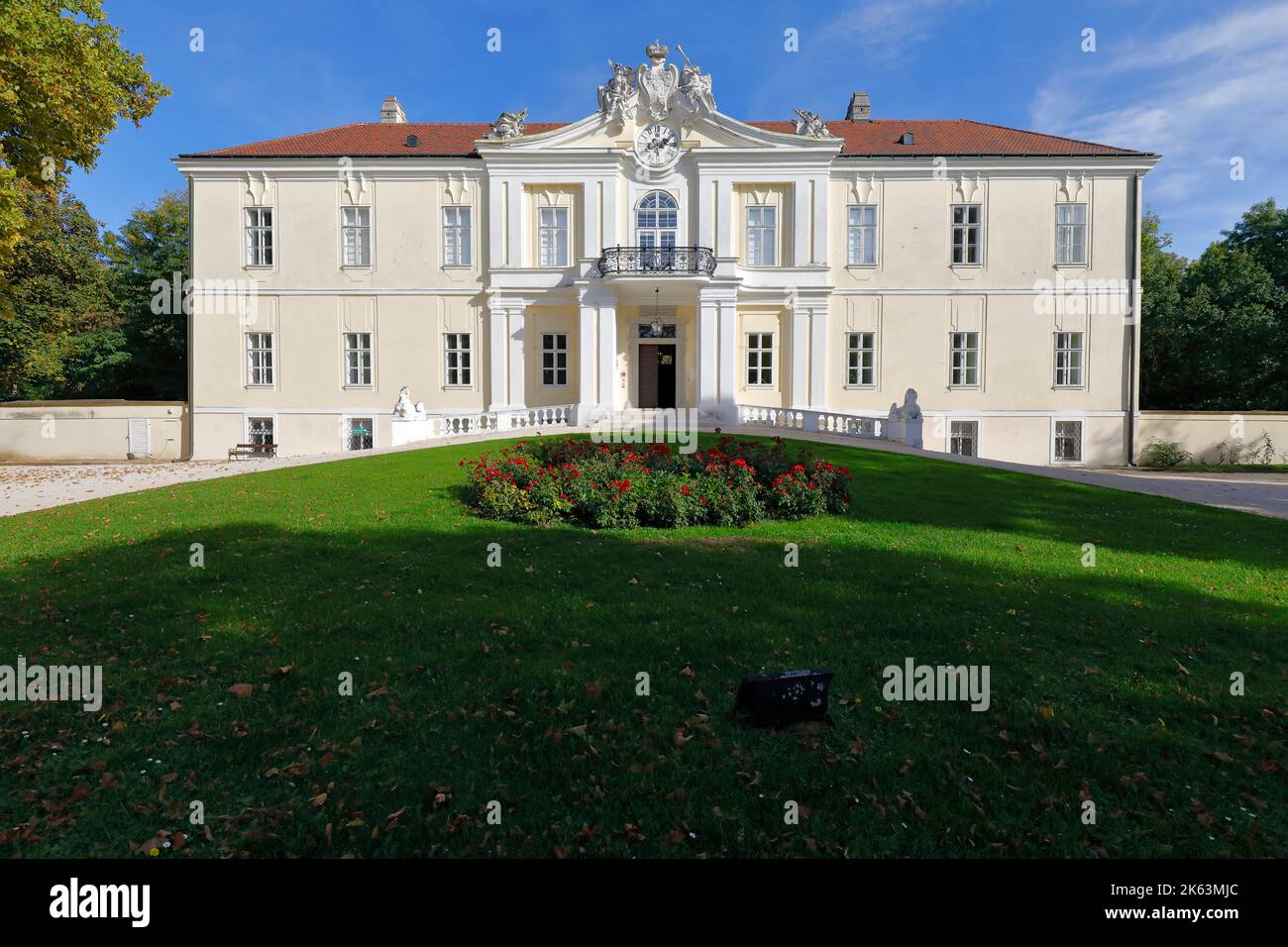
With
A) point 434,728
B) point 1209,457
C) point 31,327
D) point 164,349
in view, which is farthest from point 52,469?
point 1209,457

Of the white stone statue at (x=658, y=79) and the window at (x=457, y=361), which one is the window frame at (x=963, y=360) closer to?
the white stone statue at (x=658, y=79)

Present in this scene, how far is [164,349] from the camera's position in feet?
124

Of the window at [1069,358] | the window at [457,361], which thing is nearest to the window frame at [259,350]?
the window at [457,361]

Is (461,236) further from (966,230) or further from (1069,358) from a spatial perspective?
(1069,358)

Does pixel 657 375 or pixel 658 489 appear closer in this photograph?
pixel 658 489

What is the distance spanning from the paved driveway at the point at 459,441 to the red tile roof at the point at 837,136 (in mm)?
13580

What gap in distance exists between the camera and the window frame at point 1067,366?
26841 millimetres

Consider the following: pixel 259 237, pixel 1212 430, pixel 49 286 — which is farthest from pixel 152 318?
pixel 1212 430

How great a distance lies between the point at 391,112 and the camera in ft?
107

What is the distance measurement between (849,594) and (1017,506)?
735 cm

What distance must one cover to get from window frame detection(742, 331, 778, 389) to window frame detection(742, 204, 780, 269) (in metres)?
2.87

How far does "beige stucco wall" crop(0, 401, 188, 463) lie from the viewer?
26750 millimetres

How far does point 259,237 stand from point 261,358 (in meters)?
4.97

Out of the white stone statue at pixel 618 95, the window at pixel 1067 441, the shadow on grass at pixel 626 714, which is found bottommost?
the shadow on grass at pixel 626 714
